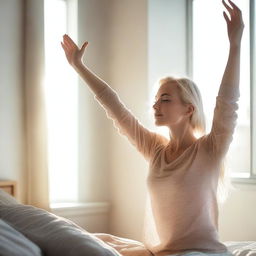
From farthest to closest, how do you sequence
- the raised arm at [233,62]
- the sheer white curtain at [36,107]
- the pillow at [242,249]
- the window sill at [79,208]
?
the window sill at [79,208]
the sheer white curtain at [36,107]
the pillow at [242,249]
the raised arm at [233,62]

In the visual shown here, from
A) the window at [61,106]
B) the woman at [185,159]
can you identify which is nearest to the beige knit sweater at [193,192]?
the woman at [185,159]

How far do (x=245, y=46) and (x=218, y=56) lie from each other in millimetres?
222

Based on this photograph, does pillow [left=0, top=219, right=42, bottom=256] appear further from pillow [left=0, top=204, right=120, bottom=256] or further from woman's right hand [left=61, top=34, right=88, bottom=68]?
woman's right hand [left=61, top=34, right=88, bottom=68]

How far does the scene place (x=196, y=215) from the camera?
5.03 ft

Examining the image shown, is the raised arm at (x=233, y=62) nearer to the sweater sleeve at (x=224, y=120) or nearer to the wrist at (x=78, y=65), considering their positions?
the sweater sleeve at (x=224, y=120)

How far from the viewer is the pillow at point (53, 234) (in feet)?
3.00

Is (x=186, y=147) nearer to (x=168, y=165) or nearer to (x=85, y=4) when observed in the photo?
(x=168, y=165)

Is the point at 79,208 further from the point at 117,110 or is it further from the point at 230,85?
the point at 230,85

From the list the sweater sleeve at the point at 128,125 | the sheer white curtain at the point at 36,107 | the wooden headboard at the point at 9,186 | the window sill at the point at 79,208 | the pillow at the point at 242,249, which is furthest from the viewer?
the window sill at the point at 79,208

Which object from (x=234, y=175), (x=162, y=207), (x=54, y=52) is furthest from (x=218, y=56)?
(x=162, y=207)

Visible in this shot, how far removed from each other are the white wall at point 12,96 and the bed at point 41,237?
1.40m

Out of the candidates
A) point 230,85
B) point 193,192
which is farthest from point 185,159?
point 230,85

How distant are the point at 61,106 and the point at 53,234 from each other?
6.36 ft

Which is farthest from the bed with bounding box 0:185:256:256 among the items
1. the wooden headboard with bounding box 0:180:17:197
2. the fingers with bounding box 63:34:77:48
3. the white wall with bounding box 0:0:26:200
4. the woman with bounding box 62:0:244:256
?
the white wall with bounding box 0:0:26:200
